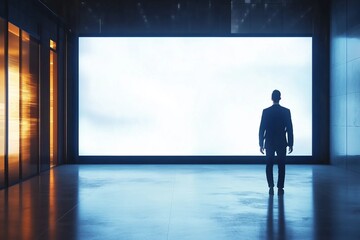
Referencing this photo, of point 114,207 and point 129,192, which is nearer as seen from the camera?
point 114,207

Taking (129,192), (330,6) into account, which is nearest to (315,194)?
(129,192)

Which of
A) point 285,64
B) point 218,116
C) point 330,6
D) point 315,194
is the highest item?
point 330,6

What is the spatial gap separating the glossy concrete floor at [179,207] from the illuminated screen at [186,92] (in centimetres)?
391

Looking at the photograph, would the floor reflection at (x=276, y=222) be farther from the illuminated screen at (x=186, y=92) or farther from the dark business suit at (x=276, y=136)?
the illuminated screen at (x=186, y=92)

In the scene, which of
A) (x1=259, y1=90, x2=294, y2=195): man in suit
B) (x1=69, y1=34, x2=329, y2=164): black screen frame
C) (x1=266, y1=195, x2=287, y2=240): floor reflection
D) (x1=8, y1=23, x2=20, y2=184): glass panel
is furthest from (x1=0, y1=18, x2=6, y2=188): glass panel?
(x1=69, y1=34, x2=329, y2=164): black screen frame

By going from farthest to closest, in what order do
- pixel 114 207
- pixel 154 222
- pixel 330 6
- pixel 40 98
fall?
1. pixel 330 6
2. pixel 40 98
3. pixel 114 207
4. pixel 154 222

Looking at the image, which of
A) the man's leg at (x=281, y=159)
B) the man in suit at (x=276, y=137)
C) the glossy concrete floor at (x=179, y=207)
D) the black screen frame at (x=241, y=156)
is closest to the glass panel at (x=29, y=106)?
the glossy concrete floor at (x=179, y=207)

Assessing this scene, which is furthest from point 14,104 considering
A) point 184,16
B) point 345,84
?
point 345,84

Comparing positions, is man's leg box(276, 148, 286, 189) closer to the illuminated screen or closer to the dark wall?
the dark wall

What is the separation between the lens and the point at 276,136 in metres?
10.8

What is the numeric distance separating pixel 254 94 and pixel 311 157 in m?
2.91

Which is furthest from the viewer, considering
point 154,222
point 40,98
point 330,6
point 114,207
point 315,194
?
point 330,6

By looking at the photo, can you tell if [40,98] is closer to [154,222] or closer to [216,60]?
[216,60]

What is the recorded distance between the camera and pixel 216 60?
60.8ft
